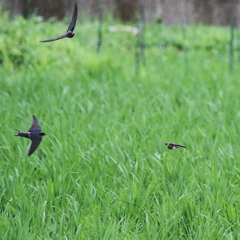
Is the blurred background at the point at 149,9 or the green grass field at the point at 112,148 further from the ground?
the blurred background at the point at 149,9

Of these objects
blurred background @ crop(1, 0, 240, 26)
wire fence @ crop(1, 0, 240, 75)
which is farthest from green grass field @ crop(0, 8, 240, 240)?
wire fence @ crop(1, 0, 240, 75)

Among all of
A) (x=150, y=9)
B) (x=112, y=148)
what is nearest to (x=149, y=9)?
(x=150, y=9)

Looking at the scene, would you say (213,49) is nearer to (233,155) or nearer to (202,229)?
(233,155)

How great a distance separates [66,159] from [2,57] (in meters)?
2.72

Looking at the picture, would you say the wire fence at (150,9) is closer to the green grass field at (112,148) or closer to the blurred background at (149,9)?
the blurred background at (149,9)

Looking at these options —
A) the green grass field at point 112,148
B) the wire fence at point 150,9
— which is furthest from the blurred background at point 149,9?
the green grass field at point 112,148

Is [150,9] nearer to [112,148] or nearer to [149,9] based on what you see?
[149,9]

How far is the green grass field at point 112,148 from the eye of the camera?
1.76m

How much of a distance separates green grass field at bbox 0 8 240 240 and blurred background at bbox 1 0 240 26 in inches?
104

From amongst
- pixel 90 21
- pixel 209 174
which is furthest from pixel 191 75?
pixel 90 21

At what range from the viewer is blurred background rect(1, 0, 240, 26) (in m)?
7.78

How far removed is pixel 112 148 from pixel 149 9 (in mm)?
7346

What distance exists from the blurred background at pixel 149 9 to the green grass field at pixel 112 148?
265 centimetres

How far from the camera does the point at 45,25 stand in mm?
6961
